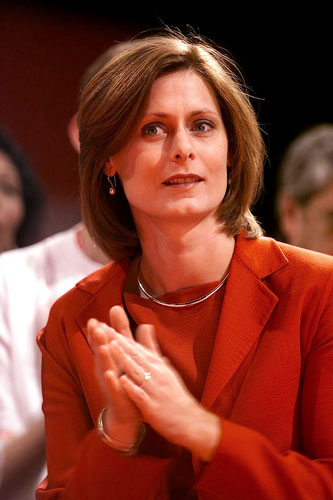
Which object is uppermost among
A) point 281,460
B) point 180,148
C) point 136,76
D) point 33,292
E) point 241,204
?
point 136,76

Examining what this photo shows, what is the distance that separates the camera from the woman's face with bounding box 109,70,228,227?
4.32 ft

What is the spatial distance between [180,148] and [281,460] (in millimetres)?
512

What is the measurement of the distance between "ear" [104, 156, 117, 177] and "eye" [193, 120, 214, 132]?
0.18 meters

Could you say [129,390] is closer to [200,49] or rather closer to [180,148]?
[180,148]

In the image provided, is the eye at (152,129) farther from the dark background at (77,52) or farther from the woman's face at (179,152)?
the dark background at (77,52)

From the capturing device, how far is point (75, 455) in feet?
4.50

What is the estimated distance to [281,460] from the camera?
119cm

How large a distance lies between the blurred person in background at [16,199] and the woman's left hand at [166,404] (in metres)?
1.65

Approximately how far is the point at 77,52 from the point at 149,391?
2.01 meters

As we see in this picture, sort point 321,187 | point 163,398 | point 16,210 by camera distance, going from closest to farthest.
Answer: point 163,398
point 321,187
point 16,210

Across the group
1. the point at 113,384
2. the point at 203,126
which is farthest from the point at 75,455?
the point at 203,126

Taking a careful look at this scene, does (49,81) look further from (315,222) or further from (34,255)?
(315,222)

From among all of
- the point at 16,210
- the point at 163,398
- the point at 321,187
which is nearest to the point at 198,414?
the point at 163,398

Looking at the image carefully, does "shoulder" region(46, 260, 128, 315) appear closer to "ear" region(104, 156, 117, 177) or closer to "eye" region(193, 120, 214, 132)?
"ear" region(104, 156, 117, 177)
